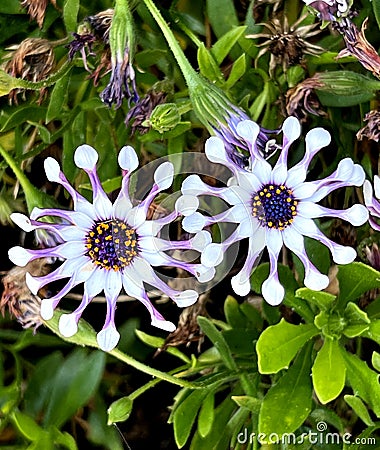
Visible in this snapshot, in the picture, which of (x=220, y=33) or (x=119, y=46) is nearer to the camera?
(x=119, y=46)

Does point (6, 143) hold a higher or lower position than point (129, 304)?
higher

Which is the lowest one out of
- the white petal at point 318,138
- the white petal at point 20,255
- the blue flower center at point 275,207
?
the white petal at point 20,255

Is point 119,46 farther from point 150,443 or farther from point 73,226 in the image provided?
point 150,443

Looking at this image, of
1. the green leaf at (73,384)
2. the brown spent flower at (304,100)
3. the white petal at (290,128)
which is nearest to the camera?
the white petal at (290,128)

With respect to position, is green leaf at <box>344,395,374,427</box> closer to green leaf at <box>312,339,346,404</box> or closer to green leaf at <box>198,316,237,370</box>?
green leaf at <box>312,339,346,404</box>

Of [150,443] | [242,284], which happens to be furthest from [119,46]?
[150,443]

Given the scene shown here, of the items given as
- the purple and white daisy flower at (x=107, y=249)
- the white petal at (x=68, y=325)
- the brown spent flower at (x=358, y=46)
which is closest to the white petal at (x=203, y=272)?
the purple and white daisy flower at (x=107, y=249)

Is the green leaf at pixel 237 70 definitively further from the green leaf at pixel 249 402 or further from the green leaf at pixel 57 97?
the green leaf at pixel 249 402
